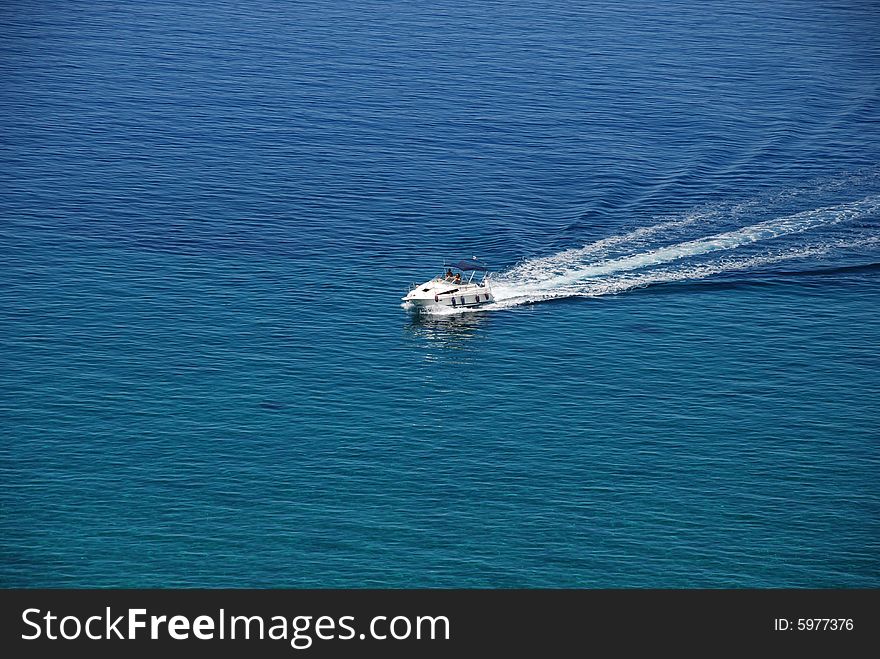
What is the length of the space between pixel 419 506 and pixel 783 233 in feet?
302

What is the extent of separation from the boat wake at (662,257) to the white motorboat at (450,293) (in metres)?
2.37

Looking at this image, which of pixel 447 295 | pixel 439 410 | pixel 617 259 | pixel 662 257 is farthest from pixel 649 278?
pixel 439 410

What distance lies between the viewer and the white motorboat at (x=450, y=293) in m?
172

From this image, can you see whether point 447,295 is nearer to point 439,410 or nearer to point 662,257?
point 439,410

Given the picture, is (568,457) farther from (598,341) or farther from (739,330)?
(739,330)

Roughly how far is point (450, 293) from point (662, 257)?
3471 centimetres

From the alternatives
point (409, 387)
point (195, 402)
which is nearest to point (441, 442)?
point (409, 387)

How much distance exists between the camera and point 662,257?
188 metres

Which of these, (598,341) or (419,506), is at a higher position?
(598,341)

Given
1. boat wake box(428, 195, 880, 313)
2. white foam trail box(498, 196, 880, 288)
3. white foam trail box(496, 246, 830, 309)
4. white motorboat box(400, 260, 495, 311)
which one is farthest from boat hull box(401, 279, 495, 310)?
white foam trail box(498, 196, 880, 288)

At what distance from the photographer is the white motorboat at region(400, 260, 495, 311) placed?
172m

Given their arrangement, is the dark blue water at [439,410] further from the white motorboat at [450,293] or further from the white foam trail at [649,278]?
the white motorboat at [450,293]

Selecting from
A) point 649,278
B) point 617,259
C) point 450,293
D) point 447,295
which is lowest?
point 447,295
